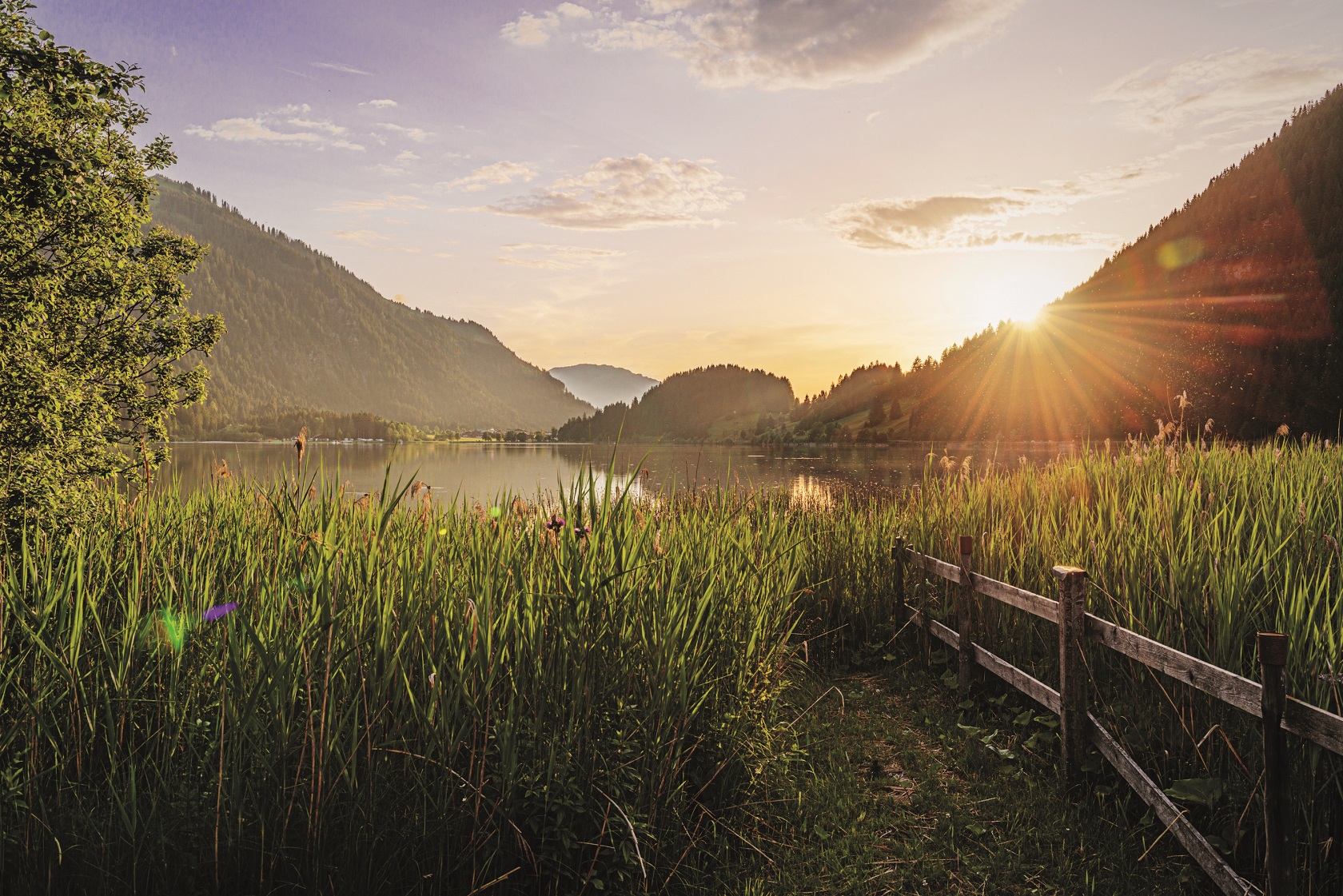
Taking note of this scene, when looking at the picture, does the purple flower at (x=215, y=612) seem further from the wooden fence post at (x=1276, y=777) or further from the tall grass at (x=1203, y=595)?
the tall grass at (x=1203, y=595)

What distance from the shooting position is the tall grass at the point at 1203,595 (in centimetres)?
442

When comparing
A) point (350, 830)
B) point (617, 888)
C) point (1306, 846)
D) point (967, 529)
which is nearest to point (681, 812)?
point (617, 888)

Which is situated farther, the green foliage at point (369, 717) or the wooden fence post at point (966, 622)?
the wooden fence post at point (966, 622)

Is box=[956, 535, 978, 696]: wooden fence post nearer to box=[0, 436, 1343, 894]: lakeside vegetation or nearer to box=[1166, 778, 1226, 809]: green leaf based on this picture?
box=[0, 436, 1343, 894]: lakeside vegetation

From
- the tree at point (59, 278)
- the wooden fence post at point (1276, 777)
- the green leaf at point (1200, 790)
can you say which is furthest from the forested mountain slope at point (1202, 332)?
the tree at point (59, 278)

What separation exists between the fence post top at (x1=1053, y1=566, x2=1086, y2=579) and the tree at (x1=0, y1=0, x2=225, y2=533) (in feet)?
22.9

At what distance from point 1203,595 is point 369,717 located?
6.07 metres

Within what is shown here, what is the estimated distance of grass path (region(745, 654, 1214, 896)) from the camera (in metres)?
4.74

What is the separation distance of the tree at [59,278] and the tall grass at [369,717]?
177 cm

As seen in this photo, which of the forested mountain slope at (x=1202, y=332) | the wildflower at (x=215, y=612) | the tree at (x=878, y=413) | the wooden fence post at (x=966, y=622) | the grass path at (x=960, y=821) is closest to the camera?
the wildflower at (x=215, y=612)

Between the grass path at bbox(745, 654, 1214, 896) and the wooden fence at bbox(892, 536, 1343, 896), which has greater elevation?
the wooden fence at bbox(892, 536, 1343, 896)

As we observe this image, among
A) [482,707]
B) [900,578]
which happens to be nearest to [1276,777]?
[482,707]

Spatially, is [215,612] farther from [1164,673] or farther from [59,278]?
[59,278]

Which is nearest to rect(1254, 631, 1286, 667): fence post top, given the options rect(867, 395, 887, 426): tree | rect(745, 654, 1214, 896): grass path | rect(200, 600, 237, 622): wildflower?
rect(745, 654, 1214, 896): grass path
